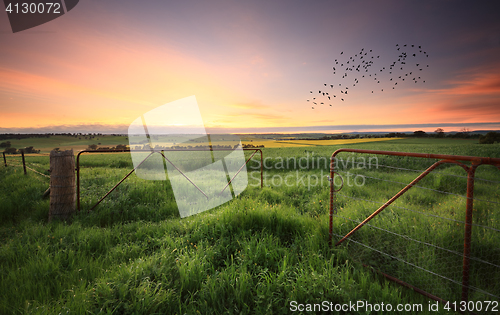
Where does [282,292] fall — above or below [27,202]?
below

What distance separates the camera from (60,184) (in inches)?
182

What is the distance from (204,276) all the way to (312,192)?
491cm

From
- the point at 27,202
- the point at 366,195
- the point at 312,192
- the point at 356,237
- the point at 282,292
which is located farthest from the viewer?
the point at 312,192

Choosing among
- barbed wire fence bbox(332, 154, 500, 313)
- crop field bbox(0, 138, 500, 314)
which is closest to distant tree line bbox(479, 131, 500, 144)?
crop field bbox(0, 138, 500, 314)

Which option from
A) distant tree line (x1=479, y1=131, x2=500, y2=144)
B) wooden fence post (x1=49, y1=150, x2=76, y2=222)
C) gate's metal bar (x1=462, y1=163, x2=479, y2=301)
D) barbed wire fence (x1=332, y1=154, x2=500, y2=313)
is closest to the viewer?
gate's metal bar (x1=462, y1=163, x2=479, y2=301)

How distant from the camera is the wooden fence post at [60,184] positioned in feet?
15.1

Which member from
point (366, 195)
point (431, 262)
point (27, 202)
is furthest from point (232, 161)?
point (431, 262)

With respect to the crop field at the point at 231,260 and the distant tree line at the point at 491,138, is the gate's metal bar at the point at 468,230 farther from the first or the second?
the distant tree line at the point at 491,138

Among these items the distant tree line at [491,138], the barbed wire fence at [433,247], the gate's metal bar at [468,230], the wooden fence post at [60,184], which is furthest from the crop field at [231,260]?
the distant tree line at [491,138]

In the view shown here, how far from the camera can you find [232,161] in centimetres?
1245

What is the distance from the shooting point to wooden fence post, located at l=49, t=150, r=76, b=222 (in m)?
4.61

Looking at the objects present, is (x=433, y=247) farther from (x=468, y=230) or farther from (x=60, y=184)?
(x=60, y=184)

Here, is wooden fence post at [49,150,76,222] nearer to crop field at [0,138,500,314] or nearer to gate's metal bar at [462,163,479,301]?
crop field at [0,138,500,314]

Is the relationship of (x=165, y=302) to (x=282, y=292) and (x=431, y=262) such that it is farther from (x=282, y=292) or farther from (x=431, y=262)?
(x=431, y=262)
